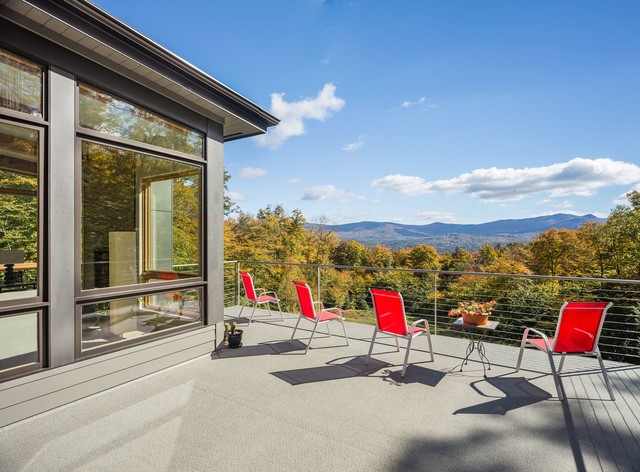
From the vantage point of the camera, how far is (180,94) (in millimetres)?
3742

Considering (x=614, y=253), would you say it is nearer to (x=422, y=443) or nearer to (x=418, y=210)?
(x=422, y=443)

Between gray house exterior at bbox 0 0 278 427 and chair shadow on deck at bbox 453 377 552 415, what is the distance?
307 centimetres

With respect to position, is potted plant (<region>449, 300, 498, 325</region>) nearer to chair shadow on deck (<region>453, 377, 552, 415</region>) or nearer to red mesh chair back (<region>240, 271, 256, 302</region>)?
chair shadow on deck (<region>453, 377, 552, 415</region>)

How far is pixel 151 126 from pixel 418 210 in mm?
54029

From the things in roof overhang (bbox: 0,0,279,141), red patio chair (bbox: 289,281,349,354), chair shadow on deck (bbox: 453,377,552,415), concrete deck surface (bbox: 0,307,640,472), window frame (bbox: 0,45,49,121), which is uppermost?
roof overhang (bbox: 0,0,279,141)

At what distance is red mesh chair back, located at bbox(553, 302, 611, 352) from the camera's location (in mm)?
2984

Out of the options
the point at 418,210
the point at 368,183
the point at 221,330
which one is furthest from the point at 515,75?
the point at 418,210

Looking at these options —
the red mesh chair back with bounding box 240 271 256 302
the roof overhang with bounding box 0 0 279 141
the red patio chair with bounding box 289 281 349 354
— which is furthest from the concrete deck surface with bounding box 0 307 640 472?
the roof overhang with bounding box 0 0 279 141

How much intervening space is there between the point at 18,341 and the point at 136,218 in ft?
6.77

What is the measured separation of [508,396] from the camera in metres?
3.02

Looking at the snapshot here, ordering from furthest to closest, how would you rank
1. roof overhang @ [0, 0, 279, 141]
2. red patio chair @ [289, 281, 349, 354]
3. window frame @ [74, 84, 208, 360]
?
red patio chair @ [289, 281, 349, 354] → window frame @ [74, 84, 208, 360] → roof overhang @ [0, 0, 279, 141]

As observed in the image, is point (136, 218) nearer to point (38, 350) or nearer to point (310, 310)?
point (38, 350)

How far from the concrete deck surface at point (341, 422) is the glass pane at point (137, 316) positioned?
0.48 meters

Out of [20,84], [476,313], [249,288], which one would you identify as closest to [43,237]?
[20,84]
